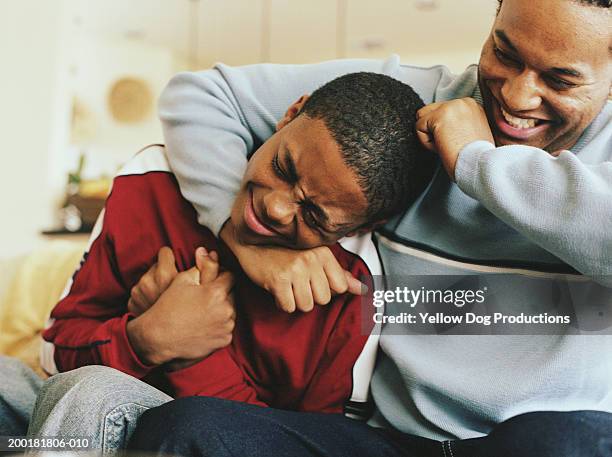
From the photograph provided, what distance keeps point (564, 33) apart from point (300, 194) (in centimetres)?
35

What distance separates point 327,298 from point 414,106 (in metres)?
0.27

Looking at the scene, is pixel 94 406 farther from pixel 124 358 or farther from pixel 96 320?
pixel 96 320

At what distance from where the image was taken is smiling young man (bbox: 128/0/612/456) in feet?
2.38

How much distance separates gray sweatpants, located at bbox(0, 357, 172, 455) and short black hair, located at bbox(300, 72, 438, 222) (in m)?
0.35

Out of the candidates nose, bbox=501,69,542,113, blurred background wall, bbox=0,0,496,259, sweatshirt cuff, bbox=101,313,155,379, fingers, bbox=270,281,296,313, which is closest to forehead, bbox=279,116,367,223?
fingers, bbox=270,281,296,313

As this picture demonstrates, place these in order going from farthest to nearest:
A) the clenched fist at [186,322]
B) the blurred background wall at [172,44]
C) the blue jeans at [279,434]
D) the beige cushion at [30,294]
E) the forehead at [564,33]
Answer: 1. the blurred background wall at [172,44]
2. the beige cushion at [30,294]
3. the clenched fist at [186,322]
4. the forehead at [564,33]
5. the blue jeans at [279,434]

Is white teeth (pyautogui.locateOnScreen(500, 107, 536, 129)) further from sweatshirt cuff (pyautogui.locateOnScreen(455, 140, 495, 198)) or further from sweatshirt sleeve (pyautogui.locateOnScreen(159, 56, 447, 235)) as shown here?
sweatshirt sleeve (pyautogui.locateOnScreen(159, 56, 447, 235))

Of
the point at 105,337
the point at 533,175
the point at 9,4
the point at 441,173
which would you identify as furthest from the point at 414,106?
the point at 9,4

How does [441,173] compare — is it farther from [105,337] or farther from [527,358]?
[105,337]

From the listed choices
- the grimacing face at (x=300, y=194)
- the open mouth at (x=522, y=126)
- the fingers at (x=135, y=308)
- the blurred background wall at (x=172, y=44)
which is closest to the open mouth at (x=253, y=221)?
the grimacing face at (x=300, y=194)

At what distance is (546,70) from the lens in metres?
0.80

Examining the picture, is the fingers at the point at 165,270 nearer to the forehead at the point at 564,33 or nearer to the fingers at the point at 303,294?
the fingers at the point at 303,294

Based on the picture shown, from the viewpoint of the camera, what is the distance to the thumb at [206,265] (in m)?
0.94

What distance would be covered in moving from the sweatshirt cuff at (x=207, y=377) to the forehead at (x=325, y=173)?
0.81ft
